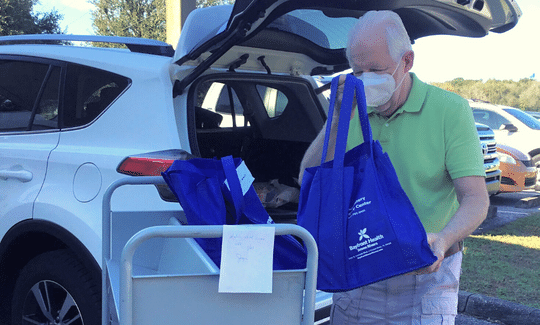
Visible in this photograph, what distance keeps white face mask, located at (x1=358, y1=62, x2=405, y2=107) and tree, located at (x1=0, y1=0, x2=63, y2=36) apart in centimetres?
2197

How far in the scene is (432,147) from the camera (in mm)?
1660

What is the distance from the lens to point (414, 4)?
1943 mm

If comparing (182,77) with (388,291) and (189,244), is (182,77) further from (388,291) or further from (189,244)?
(388,291)

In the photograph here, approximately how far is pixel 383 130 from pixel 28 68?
227 centimetres

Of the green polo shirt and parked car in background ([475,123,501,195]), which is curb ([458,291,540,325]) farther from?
parked car in background ([475,123,501,195])

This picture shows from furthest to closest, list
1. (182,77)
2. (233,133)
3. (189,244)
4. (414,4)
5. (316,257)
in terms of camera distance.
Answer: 1. (233,133)
2. (182,77)
3. (414,4)
4. (189,244)
5. (316,257)

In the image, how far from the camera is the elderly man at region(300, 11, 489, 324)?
5.29ft

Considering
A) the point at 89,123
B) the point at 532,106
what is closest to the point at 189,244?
the point at 89,123

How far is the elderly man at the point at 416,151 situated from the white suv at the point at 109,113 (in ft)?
1.30

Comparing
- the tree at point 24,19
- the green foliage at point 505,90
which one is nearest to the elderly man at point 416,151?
the tree at point 24,19

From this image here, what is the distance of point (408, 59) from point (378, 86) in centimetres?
13

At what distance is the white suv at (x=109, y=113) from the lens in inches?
86.7

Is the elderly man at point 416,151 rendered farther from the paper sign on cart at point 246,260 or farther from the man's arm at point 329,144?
the paper sign on cart at point 246,260

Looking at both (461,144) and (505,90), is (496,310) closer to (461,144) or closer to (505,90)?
(461,144)
